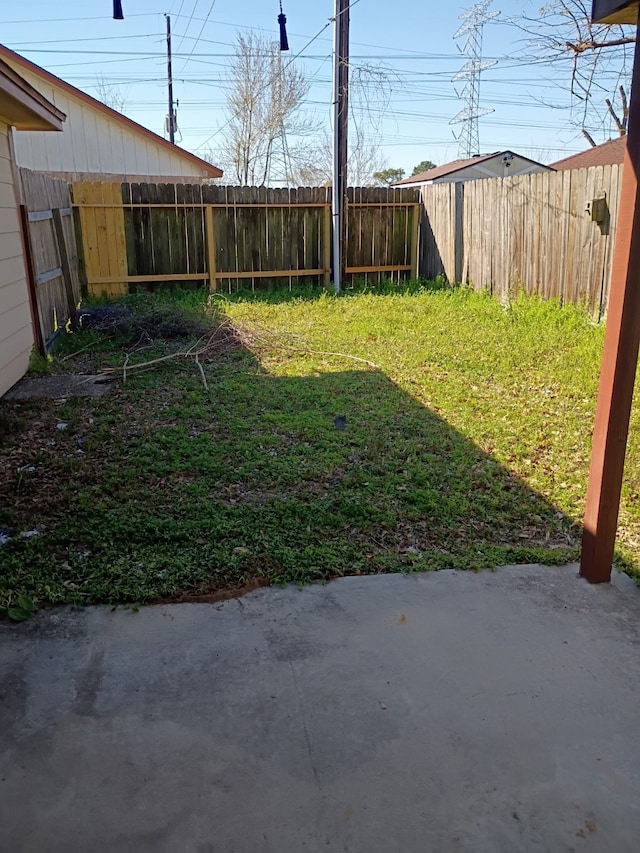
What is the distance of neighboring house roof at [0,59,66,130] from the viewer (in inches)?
200

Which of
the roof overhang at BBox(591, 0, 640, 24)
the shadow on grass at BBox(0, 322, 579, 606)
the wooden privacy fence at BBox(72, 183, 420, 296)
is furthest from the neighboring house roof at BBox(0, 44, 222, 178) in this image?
the roof overhang at BBox(591, 0, 640, 24)

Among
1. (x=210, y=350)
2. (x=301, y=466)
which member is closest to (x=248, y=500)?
(x=301, y=466)

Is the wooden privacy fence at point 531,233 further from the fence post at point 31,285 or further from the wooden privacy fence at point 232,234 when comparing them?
the fence post at point 31,285

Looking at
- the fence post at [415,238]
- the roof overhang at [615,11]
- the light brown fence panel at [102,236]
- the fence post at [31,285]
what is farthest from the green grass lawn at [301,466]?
the fence post at [415,238]

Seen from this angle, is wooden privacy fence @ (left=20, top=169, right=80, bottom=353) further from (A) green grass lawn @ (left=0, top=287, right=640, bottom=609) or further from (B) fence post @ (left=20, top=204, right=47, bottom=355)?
(A) green grass lawn @ (left=0, top=287, right=640, bottom=609)

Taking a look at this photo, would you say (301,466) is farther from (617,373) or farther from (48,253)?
(48,253)

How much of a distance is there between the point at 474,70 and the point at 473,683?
1493 centimetres

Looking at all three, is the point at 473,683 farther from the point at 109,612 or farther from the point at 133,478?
the point at 133,478

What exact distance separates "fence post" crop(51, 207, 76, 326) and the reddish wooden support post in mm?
7055

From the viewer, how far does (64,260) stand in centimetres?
844

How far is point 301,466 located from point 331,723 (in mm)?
2181

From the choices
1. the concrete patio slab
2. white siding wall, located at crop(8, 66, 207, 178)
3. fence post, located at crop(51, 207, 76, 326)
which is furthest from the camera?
white siding wall, located at crop(8, 66, 207, 178)

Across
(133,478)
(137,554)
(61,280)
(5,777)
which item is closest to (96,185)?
(61,280)

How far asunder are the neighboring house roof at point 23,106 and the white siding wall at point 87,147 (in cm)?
626
